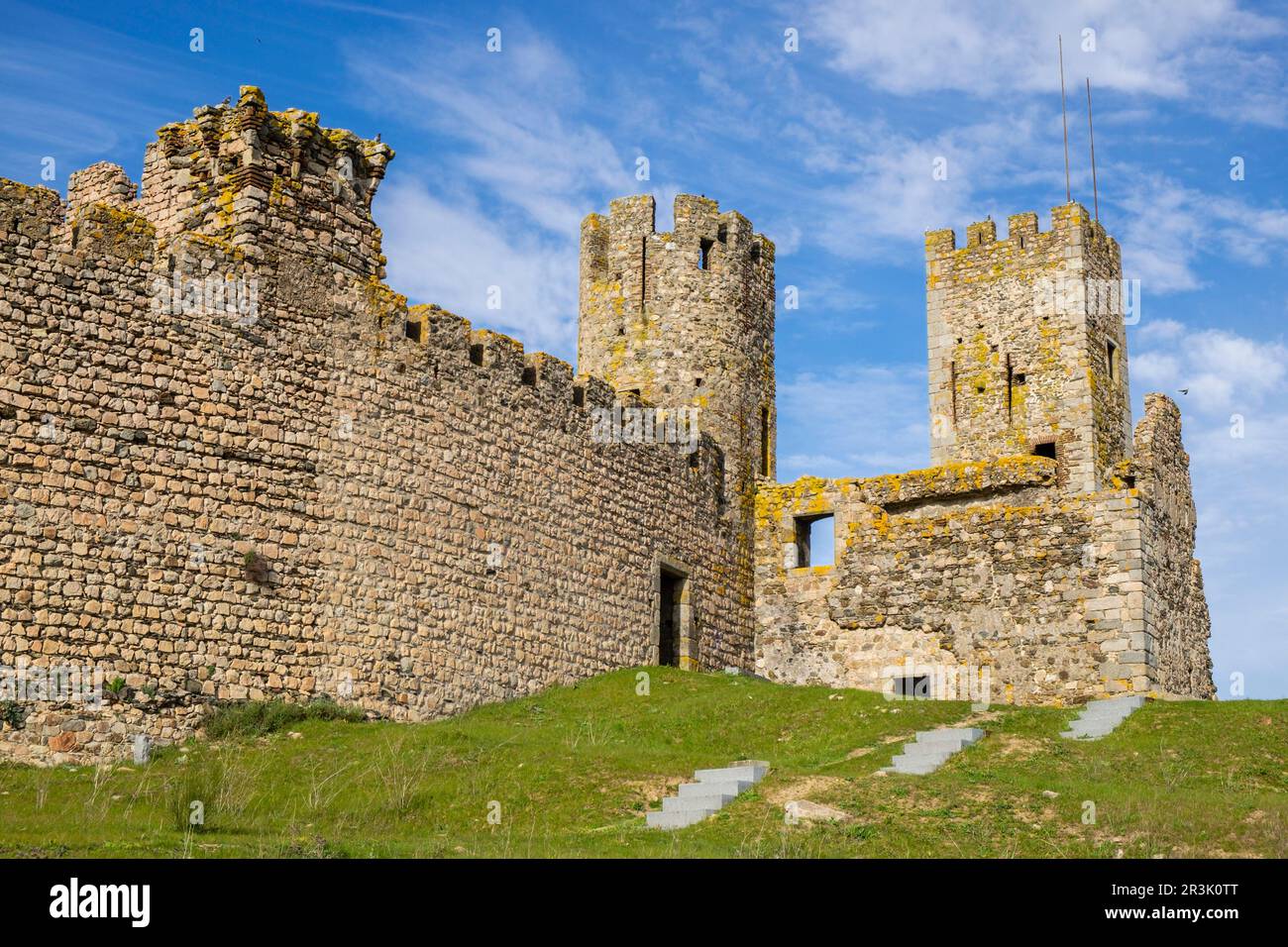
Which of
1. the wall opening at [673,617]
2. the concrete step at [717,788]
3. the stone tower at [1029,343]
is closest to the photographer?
the concrete step at [717,788]

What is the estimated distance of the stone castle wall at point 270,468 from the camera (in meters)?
16.6

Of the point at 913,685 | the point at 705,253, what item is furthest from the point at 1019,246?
the point at 913,685

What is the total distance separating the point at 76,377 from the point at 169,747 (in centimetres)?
402

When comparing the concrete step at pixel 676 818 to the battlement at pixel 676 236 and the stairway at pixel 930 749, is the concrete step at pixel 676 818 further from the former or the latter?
the battlement at pixel 676 236

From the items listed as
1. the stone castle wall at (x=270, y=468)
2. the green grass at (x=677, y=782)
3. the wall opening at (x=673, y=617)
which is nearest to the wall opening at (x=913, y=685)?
the wall opening at (x=673, y=617)

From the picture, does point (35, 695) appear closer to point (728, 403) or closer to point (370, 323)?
point (370, 323)

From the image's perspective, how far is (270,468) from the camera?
1870 cm

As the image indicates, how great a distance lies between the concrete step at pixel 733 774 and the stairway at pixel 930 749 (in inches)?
49.0

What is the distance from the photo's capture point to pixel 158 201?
65.8ft

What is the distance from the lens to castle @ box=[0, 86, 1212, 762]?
16.9 metres

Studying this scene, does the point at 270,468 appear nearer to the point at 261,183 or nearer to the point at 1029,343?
the point at 261,183
